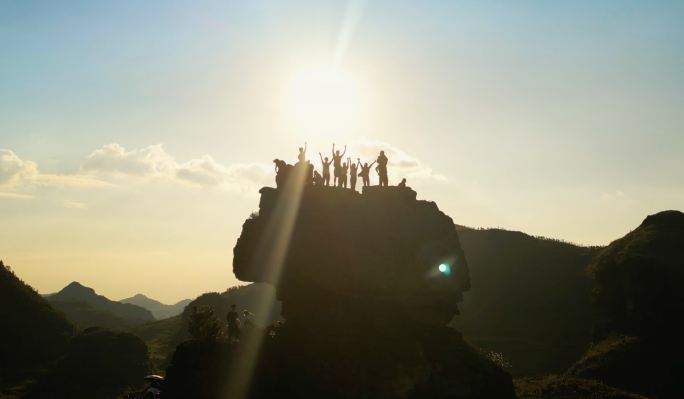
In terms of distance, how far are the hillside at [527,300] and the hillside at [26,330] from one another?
42.5m

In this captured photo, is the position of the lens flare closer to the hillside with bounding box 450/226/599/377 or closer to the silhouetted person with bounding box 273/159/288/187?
the silhouetted person with bounding box 273/159/288/187

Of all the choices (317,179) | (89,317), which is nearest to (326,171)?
(317,179)

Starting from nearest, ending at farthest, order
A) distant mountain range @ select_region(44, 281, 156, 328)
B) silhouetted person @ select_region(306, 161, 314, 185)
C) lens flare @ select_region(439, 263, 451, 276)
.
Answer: lens flare @ select_region(439, 263, 451, 276), silhouetted person @ select_region(306, 161, 314, 185), distant mountain range @ select_region(44, 281, 156, 328)

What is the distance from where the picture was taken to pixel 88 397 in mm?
38062

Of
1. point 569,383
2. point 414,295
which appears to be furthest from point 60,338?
point 569,383

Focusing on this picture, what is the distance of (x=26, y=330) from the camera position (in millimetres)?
48969

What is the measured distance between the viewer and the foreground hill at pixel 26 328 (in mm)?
45719

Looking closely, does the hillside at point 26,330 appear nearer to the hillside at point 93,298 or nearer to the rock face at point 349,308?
the rock face at point 349,308

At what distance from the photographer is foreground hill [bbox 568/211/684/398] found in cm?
3209

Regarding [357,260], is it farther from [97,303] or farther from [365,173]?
[97,303]

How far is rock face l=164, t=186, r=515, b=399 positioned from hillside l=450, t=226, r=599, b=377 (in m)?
18.9

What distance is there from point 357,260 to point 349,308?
2.26m

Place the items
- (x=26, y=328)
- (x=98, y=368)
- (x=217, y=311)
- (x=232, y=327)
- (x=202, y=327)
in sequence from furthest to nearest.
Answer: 1. (x=217, y=311)
2. (x=26, y=328)
3. (x=98, y=368)
4. (x=232, y=327)
5. (x=202, y=327)

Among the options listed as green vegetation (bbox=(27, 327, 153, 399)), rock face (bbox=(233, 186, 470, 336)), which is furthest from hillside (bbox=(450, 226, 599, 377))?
green vegetation (bbox=(27, 327, 153, 399))
